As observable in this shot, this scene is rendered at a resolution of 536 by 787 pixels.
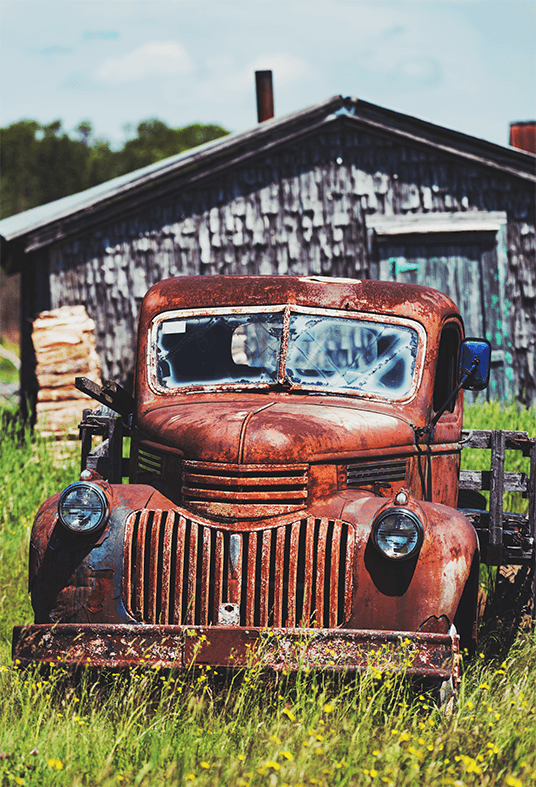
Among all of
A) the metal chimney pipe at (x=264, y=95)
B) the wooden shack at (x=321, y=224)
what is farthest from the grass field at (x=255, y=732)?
the metal chimney pipe at (x=264, y=95)

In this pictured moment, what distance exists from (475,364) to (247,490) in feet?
5.24

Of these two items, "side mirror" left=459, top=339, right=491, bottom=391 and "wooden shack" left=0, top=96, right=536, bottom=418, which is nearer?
"side mirror" left=459, top=339, right=491, bottom=391

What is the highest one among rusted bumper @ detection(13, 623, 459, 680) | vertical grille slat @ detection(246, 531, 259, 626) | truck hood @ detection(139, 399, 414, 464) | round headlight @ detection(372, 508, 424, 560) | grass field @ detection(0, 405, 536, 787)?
truck hood @ detection(139, 399, 414, 464)

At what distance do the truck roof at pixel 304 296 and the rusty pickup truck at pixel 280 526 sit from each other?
0.04 meters

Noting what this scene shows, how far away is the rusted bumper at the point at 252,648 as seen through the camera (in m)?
3.59

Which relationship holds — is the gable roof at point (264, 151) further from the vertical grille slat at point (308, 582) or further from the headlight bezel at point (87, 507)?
the vertical grille slat at point (308, 582)

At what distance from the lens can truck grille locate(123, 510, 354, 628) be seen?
152 inches

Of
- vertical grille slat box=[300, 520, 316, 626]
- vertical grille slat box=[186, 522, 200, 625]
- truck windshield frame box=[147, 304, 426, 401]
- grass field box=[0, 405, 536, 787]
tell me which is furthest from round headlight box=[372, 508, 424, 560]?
truck windshield frame box=[147, 304, 426, 401]

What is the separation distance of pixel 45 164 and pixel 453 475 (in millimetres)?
45692

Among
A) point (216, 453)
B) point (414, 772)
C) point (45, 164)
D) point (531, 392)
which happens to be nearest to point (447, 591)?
point (414, 772)

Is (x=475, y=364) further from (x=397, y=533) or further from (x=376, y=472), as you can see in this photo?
(x=397, y=533)

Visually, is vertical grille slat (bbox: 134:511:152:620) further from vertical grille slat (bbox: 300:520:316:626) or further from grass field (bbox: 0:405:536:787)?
vertical grille slat (bbox: 300:520:316:626)

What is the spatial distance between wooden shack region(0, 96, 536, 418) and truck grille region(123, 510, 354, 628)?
798 cm

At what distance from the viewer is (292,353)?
5004 mm
